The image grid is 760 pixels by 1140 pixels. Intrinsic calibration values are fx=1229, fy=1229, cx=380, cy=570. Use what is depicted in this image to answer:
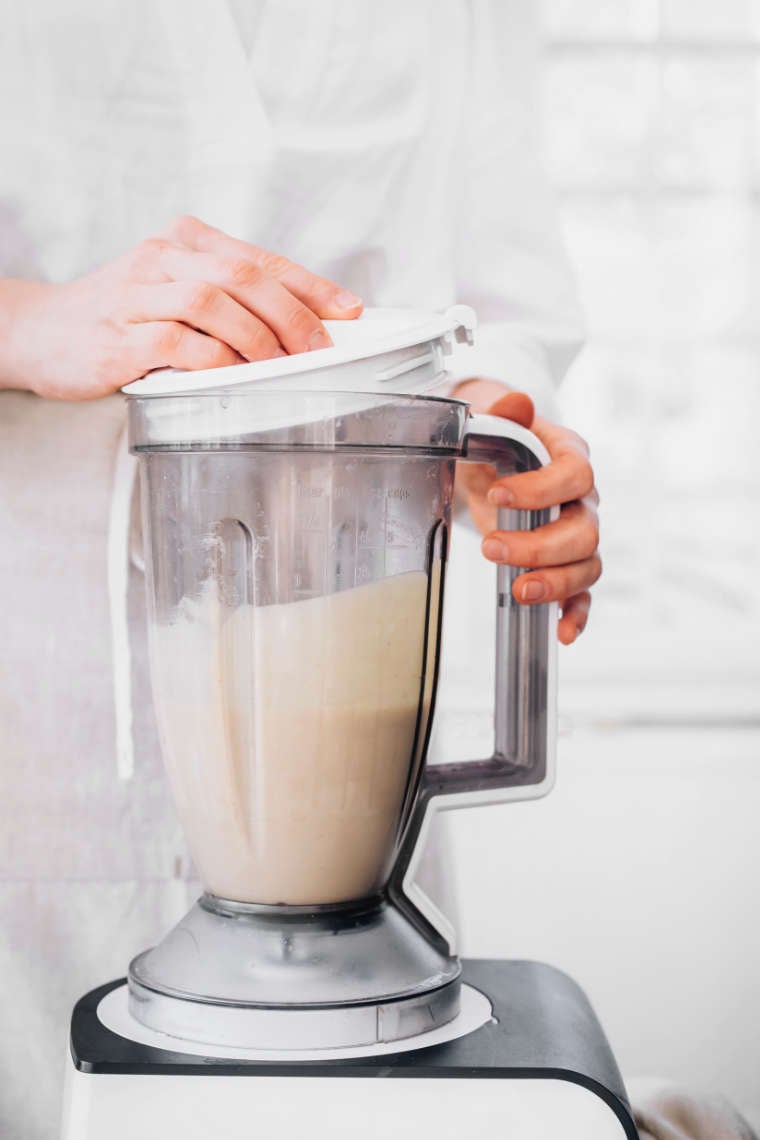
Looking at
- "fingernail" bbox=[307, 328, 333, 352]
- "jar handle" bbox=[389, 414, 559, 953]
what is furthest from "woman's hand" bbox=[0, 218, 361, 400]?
"jar handle" bbox=[389, 414, 559, 953]

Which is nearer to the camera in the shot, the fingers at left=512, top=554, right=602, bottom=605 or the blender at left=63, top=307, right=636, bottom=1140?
the blender at left=63, top=307, right=636, bottom=1140

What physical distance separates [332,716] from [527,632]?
0.45 feet

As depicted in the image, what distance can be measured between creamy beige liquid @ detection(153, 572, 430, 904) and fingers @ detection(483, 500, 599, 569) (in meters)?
0.07

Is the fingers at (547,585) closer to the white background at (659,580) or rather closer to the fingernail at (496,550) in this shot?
the fingernail at (496,550)

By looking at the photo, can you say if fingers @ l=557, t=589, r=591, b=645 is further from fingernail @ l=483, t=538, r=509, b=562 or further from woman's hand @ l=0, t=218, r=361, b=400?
woman's hand @ l=0, t=218, r=361, b=400

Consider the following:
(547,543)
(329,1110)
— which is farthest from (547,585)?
(329,1110)

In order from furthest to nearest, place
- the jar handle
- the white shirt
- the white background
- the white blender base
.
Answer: the white background < the white shirt < the jar handle < the white blender base

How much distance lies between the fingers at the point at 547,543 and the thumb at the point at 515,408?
0.35 feet

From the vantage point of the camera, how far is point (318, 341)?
1.88 feet

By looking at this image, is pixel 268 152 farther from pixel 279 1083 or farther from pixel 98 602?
pixel 279 1083

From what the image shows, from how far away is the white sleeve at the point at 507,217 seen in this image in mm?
956

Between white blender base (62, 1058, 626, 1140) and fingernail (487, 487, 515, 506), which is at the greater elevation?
fingernail (487, 487, 515, 506)

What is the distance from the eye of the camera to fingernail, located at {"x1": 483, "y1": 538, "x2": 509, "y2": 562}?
646 mm

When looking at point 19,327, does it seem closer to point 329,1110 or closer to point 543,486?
point 543,486
